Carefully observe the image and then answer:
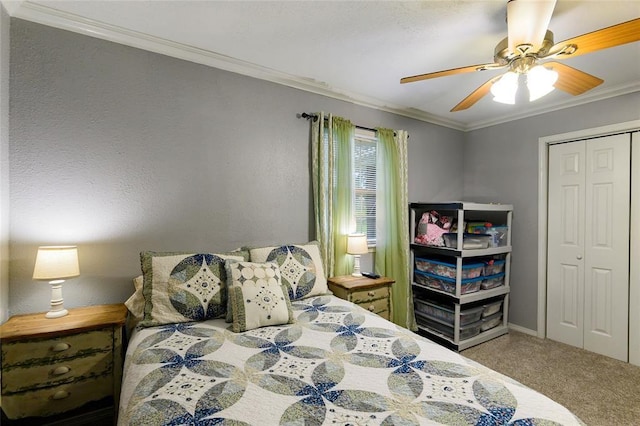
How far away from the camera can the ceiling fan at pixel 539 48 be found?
1.24 metres

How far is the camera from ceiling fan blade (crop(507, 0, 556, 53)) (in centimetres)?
124

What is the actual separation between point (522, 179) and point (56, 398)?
4.39 meters

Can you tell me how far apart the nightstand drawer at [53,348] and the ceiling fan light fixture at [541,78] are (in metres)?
2.67

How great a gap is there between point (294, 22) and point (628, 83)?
10.00 feet

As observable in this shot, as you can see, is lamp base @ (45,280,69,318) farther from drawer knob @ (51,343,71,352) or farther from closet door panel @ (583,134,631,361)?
closet door panel @ (583,134,631,361)

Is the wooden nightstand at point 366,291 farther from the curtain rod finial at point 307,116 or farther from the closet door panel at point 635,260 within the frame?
the closet door panel at point 635,260

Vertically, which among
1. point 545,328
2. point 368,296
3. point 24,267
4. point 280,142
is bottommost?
point 545,328

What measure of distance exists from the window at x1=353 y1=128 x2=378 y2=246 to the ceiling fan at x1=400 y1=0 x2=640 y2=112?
1352 millimetres

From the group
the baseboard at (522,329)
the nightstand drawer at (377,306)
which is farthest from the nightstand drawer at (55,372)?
the baseboard at (522,329)

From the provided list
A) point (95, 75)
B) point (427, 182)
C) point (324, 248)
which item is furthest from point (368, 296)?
point (95, 75)

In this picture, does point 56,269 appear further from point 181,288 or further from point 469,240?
point 469,240

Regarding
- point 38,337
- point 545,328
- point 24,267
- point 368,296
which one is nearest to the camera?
point 38,337

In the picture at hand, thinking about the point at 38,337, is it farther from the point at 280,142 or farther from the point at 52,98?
the point at 280,142

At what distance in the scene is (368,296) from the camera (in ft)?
8.38
